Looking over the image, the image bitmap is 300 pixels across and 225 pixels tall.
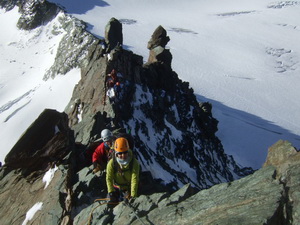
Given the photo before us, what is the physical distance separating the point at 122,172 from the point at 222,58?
6420 cm

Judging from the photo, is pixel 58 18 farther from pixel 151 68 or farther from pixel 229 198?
pixel 229 198

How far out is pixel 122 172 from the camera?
8.96 metres

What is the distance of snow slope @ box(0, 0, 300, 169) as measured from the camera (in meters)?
39.2

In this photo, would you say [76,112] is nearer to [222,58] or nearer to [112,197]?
[112,197]

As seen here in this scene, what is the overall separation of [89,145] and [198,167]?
505 inches

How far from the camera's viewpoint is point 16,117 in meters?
31.8

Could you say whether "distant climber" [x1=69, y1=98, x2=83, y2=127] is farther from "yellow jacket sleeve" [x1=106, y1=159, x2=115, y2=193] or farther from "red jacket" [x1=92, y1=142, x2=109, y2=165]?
"yellow jacket sleeve" [x1=106, y1=159, x2=115, y2=193]

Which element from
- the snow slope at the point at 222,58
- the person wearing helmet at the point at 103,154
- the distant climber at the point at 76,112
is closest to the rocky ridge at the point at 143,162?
the distant climber at the point at 76,112

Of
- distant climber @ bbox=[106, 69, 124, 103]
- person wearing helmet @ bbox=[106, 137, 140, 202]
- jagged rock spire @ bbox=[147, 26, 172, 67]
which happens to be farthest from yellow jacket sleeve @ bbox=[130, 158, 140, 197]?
jagged rock spire @ bbox=[147, 26, 172, 67]

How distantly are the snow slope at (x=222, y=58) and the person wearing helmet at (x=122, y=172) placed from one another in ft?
68.7

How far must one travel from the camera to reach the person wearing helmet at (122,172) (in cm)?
845

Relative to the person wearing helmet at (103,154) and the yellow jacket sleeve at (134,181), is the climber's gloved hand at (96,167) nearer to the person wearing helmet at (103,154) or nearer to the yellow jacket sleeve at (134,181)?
the person wearing helmet at (103,154)

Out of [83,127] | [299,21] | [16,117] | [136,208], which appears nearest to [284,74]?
[299,21]

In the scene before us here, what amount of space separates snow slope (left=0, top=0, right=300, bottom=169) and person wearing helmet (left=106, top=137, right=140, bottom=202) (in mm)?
20941
